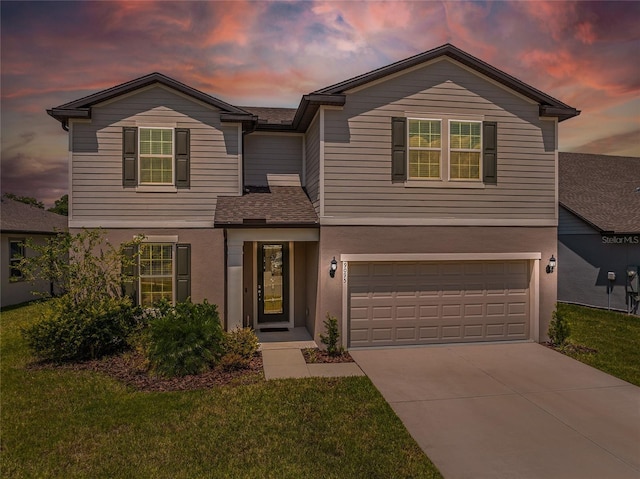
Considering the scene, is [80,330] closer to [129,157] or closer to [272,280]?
[129,157]

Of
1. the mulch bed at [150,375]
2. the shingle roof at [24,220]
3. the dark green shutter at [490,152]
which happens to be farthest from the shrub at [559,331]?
the shingle roof at [24,220]

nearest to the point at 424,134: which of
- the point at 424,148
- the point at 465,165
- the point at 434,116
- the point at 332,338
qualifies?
the point at 424,148

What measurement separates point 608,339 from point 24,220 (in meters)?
23.3

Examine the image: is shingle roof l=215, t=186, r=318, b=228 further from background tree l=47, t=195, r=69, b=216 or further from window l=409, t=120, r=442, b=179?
background tree l=47, t=195, r=69, b=216

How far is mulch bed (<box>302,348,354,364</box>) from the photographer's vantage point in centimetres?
895

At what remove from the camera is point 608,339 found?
10828 mm

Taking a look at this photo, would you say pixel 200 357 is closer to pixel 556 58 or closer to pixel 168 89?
pixel 168 89

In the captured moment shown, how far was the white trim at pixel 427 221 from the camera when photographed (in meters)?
9.70

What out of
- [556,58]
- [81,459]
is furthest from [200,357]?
[556,58]

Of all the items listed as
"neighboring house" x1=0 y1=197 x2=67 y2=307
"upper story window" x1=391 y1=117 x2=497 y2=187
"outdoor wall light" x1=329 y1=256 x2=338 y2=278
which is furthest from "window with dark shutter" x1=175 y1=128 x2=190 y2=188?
"neighboring house" x1=0 y1=197 x2=67 y2=307

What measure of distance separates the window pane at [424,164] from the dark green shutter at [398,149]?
0.72 feet

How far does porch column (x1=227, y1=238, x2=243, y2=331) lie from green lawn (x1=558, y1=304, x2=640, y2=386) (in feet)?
26.8

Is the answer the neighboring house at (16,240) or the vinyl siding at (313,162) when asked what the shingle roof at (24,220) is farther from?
the vinyl siding at (313,162)

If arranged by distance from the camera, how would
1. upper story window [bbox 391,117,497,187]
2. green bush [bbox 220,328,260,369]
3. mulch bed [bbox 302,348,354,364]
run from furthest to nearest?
upper story window [bbox 391,117,497,187] < mulch bed [bbox 302,348,354,364] < green bush [bbox 220,328,260,369]
